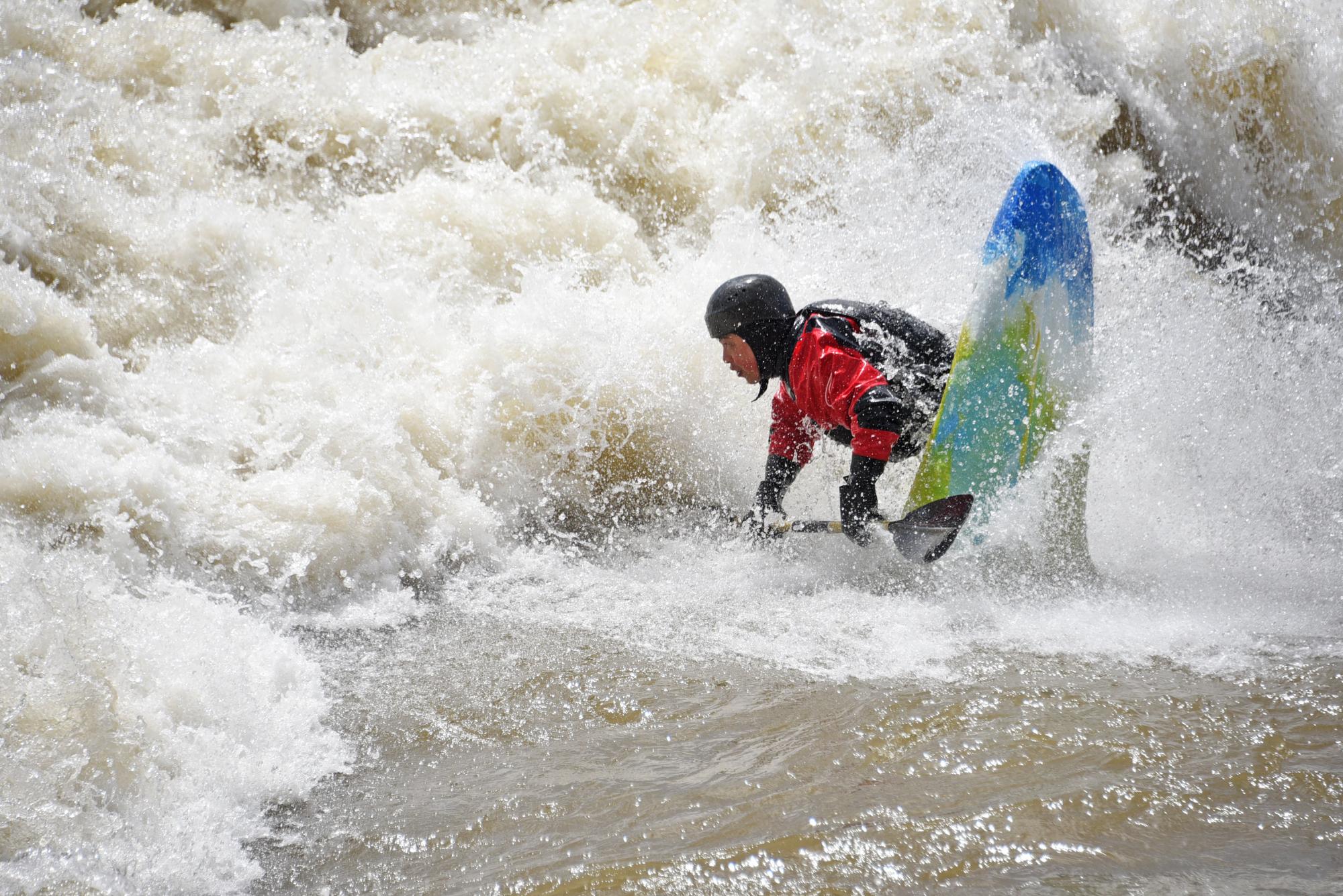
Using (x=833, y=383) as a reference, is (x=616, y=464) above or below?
below

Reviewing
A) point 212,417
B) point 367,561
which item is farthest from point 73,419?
point 367,561

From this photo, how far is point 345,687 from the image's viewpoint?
2637 millimetres

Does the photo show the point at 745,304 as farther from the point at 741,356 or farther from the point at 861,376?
the point at 861,376

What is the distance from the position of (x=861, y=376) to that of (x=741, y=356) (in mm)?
431

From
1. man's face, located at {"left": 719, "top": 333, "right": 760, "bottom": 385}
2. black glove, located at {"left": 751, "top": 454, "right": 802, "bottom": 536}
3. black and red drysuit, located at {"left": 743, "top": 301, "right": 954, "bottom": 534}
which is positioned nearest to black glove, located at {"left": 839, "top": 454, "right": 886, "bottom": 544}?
black and red drysuit, located at {"left": 743, "top": 301, "right": 954, "bottom": 534}

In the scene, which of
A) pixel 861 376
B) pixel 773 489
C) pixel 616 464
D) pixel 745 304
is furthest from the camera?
pixel 616 464

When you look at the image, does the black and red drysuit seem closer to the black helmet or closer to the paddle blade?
the black helmet

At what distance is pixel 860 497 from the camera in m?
3.13

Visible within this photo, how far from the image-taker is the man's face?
3.24 metres

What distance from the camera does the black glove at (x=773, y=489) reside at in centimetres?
355

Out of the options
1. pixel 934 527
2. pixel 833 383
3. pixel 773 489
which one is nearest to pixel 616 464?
pixel 773 489

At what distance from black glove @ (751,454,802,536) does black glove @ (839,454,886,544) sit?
36cm

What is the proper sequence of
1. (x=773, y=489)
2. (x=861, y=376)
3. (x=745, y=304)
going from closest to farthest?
(x=861, y=376)
(x=745, y=304)
(x=773, y=489)

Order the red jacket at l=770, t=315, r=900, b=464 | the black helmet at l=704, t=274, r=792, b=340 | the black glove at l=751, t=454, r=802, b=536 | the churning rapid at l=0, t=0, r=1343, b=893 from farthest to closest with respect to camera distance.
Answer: the black glove at l=751, t=454, r=802, b=536, the black helmet at l=704, t=274, r=792, b=340, the red jacket at l=770, t=315, r=900, b=464, the churning rapid at l=0, t=0, r=1343, b=893
